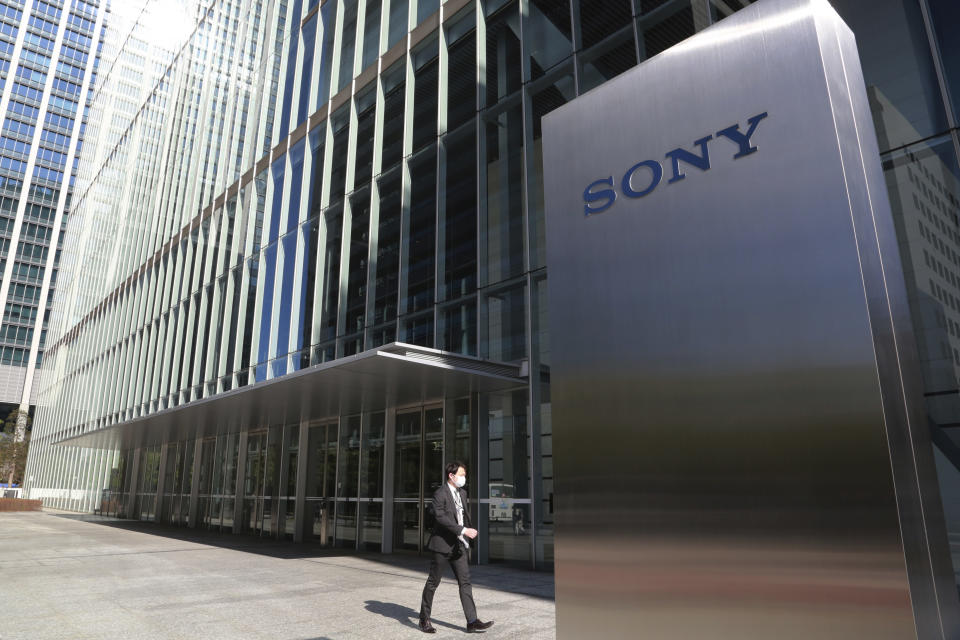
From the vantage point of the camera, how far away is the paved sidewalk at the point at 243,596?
21.4 feet

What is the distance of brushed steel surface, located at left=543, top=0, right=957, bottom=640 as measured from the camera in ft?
7.59


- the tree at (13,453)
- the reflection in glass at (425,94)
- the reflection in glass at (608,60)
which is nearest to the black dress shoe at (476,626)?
the reflection in glass at (608,60)

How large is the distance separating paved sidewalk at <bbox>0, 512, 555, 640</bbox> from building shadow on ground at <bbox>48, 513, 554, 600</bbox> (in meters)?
0.04

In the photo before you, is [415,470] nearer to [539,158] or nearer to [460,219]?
[460,219]

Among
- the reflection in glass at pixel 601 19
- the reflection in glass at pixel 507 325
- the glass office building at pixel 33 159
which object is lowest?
the reflection in glass at pixel 507 325

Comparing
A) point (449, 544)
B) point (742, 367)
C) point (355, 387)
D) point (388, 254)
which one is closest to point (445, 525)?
point (449, 544)

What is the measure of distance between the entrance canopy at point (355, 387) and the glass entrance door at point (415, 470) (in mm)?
482

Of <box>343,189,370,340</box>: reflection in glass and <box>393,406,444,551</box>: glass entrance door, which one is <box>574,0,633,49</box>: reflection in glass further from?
<box>393,406,444,551</box>: glass entrance door

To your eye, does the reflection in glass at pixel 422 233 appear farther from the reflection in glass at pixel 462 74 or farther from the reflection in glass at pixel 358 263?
the reflection in glass at pixel 358 263

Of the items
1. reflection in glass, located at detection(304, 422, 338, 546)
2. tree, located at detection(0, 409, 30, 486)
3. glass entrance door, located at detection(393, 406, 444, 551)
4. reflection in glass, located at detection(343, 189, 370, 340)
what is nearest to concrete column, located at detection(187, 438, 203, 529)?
reflection in glass, located at detection(304, 422, 338, 546)

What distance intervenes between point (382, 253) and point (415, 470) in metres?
5.44

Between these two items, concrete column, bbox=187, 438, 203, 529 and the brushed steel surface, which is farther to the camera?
concrete column, bbox=187, 438, 203, 529

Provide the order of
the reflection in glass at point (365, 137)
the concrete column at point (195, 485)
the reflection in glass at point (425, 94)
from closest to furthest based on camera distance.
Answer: the reflection in glass at point (425, 94)
the reflection in glass at point (365, 137)
the concrete column at point (195, 485)

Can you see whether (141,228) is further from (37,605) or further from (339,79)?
(37,605)
